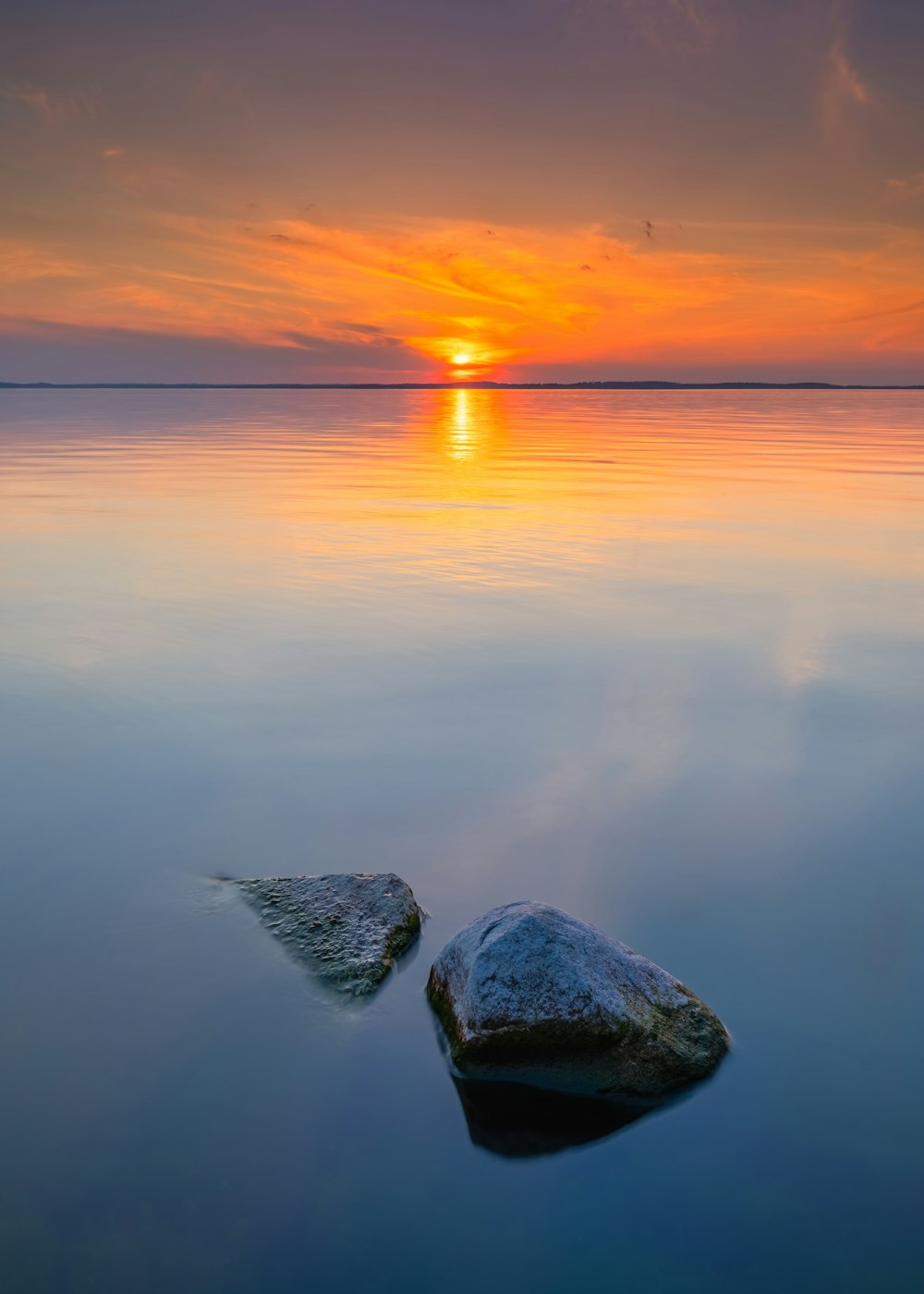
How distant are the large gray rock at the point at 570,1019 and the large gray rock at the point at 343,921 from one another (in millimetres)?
684

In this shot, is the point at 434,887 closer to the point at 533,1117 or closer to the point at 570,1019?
the point at 570,1019

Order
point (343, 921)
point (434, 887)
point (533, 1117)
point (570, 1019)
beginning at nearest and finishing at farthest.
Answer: point (533, 1117), point (570, 1019), point (343, 921), point (434, 887)

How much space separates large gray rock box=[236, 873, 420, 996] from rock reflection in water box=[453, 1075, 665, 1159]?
0.99m

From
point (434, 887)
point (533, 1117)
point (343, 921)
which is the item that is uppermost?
point (343, 921)

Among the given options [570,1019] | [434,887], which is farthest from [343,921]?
[570,1019]

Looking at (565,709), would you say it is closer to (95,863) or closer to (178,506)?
(95,863)

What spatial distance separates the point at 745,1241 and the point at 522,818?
3859mm

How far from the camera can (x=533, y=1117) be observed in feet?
16.0

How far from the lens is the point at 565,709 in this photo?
33.3 feet

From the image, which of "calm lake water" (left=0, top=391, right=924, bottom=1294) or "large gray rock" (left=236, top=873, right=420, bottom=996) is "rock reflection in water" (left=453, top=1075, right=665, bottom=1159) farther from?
"large gray rock" (left=236, top=873, right=420, bottom=996)

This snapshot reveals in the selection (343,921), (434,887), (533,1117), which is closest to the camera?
(533,1117)

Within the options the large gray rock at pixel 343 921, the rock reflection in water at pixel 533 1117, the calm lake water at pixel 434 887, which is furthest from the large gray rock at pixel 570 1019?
the large gray rock at pixel 343 921

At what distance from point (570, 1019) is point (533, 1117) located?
0.50 metres

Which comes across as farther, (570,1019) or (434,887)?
(434,887)
